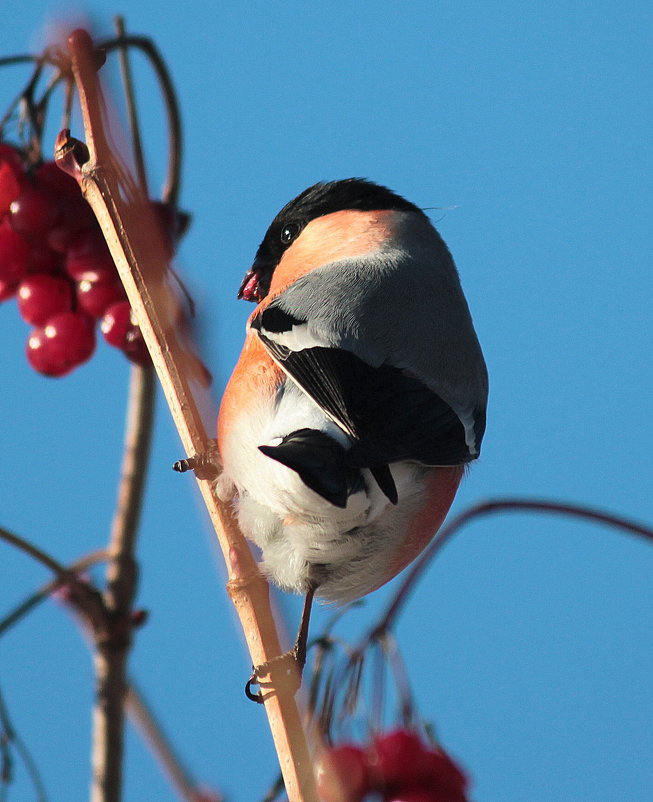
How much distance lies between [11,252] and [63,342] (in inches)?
5.7

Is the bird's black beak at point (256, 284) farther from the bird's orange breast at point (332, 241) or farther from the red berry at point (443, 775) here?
the red berry at point (443, 775)

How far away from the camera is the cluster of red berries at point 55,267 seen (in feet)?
4.57

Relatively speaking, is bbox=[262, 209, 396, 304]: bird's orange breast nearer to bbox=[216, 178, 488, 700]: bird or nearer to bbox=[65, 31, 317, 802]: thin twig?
bbox=[216, 178, 488, 700]: bird

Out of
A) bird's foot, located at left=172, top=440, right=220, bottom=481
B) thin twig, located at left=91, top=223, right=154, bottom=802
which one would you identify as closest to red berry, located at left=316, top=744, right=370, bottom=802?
thin twig, located at left=91, top=223, right=154, bottom=802

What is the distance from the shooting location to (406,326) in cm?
130

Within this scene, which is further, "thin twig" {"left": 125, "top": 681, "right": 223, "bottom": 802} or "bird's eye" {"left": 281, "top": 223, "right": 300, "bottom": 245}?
"bird's eye" {"left": 281, "top": 223, "right": 300, "bottom": 245}

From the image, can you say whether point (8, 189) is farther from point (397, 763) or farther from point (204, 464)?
point (397, 763)

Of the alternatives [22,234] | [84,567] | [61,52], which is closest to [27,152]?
[22,234]

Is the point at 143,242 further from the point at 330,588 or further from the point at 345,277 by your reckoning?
the point at 330,588

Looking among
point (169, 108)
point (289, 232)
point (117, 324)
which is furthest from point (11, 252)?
point (289, 232)

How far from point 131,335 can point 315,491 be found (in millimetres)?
419

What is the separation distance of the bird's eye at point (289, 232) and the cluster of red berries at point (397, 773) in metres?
0.78

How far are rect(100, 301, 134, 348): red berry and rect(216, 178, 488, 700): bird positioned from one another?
162 millimetres

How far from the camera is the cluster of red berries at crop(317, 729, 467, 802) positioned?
1.23 metres
